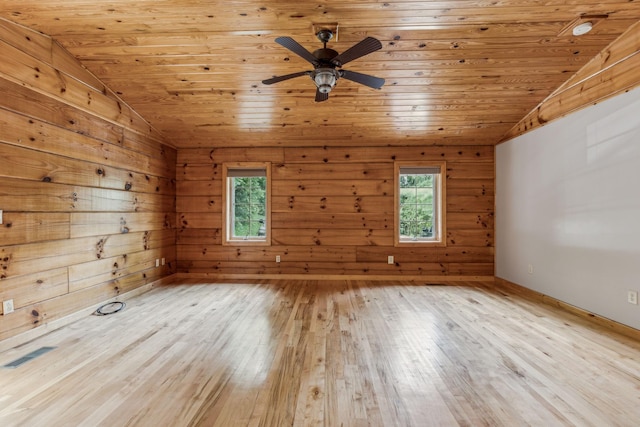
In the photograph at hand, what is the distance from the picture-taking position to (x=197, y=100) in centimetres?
381

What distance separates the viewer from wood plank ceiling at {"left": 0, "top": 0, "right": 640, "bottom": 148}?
2469mm

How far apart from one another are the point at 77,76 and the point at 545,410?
481 cm

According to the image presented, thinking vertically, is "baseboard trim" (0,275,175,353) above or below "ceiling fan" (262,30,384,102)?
below

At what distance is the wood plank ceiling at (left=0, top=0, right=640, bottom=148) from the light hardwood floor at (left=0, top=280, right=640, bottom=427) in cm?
258

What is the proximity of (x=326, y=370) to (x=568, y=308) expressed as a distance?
10.1ft

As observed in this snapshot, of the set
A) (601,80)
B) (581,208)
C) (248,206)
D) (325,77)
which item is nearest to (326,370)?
(325,77)

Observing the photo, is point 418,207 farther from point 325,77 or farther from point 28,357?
point 28,357

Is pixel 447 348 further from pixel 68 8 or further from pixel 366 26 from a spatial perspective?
pixel 68 8

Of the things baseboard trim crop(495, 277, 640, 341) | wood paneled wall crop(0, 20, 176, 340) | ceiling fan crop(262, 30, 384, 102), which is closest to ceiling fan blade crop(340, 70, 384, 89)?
ceiling fan crop(262, 30, 384, 102)

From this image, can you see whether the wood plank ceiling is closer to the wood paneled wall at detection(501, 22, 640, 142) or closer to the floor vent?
the wood paneled wall at detection(501, 22, 640, 142)

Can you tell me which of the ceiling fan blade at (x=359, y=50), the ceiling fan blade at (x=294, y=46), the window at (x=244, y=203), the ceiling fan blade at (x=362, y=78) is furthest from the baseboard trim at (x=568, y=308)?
the window at (x=244, y=203)

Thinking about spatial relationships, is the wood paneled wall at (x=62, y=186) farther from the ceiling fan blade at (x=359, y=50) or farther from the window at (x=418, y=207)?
the window at (x=418, y=207)

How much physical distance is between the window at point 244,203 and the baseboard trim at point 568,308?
12.9ft

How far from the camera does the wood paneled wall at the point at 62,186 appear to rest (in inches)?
99.2
